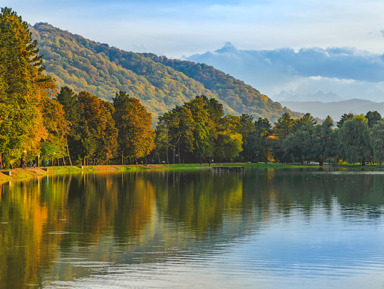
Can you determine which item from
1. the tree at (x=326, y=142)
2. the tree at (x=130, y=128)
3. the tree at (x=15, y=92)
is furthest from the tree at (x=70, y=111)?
the tree at (x=326, y=142)

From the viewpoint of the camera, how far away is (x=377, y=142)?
369 feet

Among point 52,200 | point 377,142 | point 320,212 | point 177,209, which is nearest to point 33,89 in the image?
point 52,200

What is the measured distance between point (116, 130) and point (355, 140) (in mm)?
54094

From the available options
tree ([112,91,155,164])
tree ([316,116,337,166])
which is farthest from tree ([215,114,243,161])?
tree ([112,91,155,164])

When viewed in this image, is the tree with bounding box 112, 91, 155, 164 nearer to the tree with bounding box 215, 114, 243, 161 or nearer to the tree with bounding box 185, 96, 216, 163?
the tree with bounding box 185, 96, 216, 163

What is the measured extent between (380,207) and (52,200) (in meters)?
20.9

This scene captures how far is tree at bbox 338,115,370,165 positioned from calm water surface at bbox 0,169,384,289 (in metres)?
93.4

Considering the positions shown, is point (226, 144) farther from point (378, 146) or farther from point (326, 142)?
point (378, 146)

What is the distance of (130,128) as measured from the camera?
416 feet

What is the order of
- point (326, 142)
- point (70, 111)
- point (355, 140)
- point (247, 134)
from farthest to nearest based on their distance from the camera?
1. point (247, 134)
2. point (326, 142)
3. point (355, 140)
4. point (70, 111)

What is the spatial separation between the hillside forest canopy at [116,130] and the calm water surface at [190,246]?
105 ft

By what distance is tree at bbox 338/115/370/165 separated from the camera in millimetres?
121312

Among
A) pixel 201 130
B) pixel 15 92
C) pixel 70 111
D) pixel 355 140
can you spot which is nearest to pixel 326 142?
→ pixel 355 140

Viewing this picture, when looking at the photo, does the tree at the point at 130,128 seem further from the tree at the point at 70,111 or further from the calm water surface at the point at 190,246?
the calm water surface at the point at 190,246
